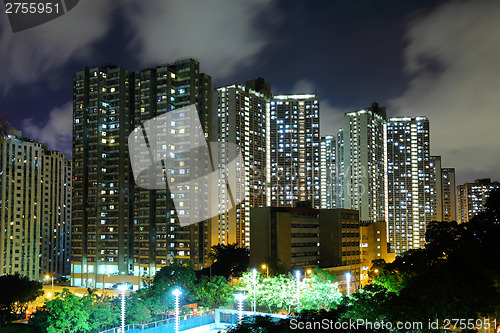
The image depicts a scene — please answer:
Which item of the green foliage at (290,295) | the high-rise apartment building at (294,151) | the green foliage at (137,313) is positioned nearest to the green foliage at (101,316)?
the green foliage at (137,313)

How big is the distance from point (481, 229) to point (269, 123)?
9174 centimetres

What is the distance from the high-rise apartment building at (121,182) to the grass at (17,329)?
119 ft

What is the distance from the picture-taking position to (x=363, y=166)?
382ft

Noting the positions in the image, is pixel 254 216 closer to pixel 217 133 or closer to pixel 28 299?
pixel 28 299

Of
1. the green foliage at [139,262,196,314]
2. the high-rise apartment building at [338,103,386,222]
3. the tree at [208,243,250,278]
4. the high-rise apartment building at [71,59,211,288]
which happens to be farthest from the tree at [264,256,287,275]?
the high-rise apartment building at [338,103,386,222]

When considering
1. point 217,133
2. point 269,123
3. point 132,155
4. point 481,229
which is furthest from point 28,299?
point 269,123

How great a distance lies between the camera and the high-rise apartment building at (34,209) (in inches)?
3979

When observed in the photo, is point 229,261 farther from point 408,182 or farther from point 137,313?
point 408,182

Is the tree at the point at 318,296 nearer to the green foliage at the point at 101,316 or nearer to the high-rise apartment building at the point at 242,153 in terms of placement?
the green foliage at the point at 101,316

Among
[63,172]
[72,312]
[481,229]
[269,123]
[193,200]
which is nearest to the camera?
[481,229]

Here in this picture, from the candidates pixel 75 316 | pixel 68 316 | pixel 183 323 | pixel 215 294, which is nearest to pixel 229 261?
pixel 215 294

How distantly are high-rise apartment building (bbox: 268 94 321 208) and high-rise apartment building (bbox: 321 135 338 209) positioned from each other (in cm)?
2149

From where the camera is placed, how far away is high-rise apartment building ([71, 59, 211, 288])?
262 feet

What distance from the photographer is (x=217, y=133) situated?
334 feet
